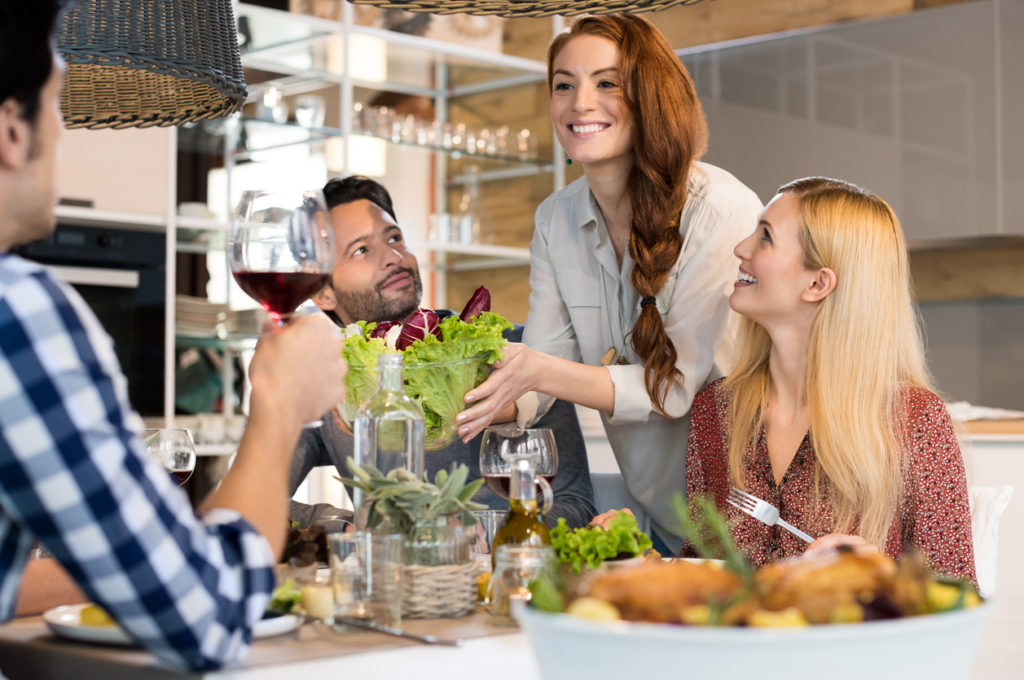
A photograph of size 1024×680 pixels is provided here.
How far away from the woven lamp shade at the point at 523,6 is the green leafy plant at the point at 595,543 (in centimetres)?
76

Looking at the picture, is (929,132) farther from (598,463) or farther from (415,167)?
(415,167)

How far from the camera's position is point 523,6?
1.69 metres

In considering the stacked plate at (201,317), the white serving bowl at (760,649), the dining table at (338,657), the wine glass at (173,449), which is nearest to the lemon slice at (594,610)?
the white serving bowl at (760,649)

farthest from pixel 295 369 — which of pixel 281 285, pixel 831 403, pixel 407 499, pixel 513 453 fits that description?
pixel 831 403

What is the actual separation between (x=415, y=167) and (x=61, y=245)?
1.79 m

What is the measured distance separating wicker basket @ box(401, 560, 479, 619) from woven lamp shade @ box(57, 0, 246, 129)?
2.56 ft

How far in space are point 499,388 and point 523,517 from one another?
18.8 inches

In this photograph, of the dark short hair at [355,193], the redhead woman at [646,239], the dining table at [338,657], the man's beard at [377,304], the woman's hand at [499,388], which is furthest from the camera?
the dark short hair at [355,193]

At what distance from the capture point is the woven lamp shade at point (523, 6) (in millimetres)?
1686

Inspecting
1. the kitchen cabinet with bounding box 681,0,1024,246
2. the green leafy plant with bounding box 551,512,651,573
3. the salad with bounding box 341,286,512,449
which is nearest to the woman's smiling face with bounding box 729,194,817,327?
the salad with bounding box 341,286,512,449

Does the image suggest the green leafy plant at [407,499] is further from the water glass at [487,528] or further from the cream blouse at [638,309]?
the cream blouse at [638,309]

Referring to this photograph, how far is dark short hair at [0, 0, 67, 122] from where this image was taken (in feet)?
2.96

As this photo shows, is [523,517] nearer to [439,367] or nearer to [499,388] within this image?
[439,367]

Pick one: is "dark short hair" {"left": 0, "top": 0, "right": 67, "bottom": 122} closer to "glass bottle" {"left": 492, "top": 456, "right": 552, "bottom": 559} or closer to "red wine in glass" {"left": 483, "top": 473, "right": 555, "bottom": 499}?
"glass bottle" {"left": 492, "top": 456, "right": 552, "bottom": 559}
